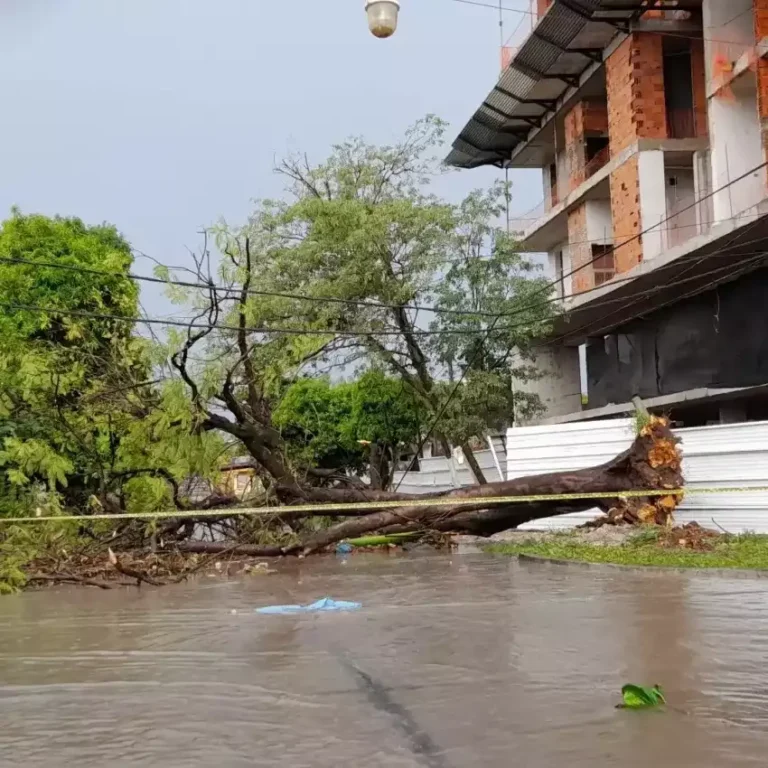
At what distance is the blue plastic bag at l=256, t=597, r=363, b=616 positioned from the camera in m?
8.95

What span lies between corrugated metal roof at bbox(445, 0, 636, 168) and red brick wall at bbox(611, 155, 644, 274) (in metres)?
3.97

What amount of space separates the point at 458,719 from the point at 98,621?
539 cm

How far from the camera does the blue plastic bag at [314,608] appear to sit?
352 inches

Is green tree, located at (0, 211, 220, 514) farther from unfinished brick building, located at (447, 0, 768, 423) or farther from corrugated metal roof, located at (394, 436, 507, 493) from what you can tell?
unfinished brick building, located at (447, 0, 768, 423)

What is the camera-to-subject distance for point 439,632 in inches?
293

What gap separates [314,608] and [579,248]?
23.7 m

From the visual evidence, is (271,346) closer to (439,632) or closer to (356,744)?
(439,632)

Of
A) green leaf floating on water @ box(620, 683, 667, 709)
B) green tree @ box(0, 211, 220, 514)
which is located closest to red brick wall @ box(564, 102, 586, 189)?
green tree @ box(0, 211, 220, 514)

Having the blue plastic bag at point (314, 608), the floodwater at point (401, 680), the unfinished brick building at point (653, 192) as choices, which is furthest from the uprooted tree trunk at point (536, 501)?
the unfinished brick building at point (653, 192)

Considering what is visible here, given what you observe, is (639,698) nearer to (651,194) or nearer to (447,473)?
(651,194)

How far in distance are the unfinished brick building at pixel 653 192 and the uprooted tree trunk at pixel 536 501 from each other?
6539 millimetres

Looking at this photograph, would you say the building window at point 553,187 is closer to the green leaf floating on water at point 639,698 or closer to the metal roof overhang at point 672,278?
the metal roof overhang at point 672,278

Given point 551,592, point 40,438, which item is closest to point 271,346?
point 40,438

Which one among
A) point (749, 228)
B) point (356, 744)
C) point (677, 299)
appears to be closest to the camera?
point (356, 744)
